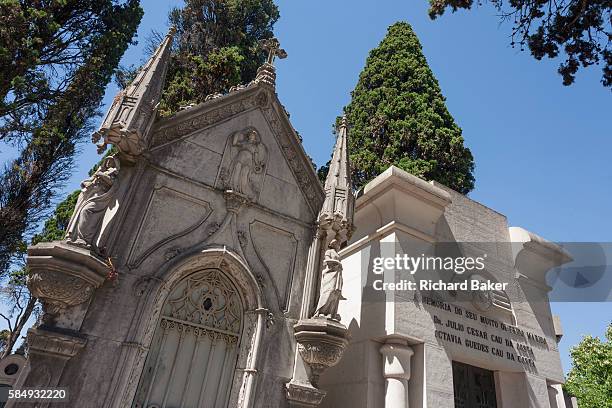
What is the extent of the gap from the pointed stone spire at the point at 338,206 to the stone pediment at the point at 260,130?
399 mm

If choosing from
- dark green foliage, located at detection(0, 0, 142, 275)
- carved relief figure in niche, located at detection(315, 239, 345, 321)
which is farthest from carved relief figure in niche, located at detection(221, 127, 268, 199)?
dark green foliage, located at detection(0, 0, 142, 275)

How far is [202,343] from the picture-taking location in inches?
247

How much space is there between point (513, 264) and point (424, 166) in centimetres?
426

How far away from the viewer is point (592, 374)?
61.3 feet

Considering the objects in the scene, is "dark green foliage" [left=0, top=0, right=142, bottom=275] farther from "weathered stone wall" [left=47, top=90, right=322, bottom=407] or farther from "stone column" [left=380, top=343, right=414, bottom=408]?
"stone column" [left=380, top=343, right=414, bottom=408]

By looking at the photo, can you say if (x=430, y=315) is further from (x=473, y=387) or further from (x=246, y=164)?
(x=246, y=164)

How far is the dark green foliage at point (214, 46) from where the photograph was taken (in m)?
14.1

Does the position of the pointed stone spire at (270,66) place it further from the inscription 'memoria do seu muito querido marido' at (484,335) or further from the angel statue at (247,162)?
the inscription 'memoria do seu muito querido marido' at (484,335)

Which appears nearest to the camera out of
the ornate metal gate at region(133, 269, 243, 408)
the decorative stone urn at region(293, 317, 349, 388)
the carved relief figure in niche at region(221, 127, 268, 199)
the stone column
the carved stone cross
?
the ornate metal gate at region(133, 269, 243, 408)

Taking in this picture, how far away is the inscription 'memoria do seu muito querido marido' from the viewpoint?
26.7ft

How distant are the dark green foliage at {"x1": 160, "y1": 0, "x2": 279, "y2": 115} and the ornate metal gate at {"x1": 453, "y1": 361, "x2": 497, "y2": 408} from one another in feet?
37.0

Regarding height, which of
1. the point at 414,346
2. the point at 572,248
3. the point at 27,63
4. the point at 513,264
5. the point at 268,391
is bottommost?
the point at 268,391

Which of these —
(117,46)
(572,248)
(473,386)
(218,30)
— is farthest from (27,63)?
(572,248)

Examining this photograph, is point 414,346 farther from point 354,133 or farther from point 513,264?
point 354,133
